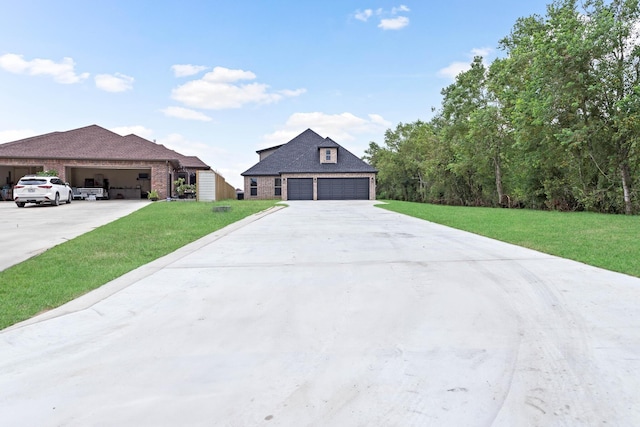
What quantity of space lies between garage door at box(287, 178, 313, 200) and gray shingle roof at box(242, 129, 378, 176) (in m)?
0.79

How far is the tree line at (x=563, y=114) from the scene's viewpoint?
17.4 meters

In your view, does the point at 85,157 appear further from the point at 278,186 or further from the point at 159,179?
the point at 278,186

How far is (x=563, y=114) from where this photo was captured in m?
19.1

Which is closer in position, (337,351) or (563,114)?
(337,351)

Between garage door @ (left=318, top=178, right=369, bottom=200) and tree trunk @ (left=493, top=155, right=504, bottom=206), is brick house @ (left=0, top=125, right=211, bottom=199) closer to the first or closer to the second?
garage door @ (left=318, top=178, right=369, bottom=200)

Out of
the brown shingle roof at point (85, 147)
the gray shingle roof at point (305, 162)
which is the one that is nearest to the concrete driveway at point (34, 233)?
the brown shingle roof at point (85, 147)

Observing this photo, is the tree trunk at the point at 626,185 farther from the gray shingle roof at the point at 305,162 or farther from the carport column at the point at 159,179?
the carport column at the point at 159,179

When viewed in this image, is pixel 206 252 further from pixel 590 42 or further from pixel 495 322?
pixel 590 42

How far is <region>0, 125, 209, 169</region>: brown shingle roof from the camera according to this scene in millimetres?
25703

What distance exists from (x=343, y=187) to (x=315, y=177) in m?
2.62

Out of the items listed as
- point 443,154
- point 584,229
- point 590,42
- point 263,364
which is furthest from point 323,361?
point 443,154

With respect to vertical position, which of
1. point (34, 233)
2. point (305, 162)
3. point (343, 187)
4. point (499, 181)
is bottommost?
point (34, 233)

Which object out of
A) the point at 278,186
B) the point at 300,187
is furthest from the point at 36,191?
the point at 300,187

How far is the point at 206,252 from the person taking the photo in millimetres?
7426
